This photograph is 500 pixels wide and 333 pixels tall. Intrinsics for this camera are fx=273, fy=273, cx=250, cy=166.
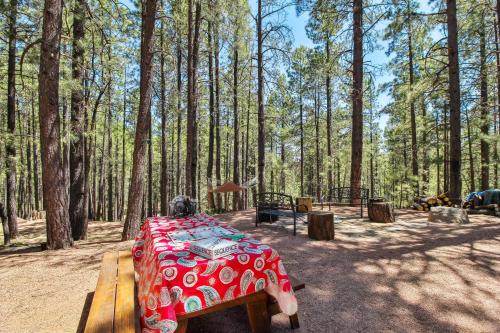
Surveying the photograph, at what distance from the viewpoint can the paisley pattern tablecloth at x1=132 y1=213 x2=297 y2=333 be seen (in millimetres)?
1843

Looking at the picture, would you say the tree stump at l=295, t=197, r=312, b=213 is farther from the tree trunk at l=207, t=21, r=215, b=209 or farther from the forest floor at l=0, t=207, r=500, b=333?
the tree trunk at l=207, t=21, r=215, b=209

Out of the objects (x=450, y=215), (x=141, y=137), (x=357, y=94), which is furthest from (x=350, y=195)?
(x=141, y=137)

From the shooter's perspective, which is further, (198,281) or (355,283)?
(355,283)

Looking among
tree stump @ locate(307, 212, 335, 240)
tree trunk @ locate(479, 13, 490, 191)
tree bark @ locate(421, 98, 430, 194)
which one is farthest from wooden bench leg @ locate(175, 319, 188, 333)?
tree trunk @ locate(479, 13, 490, 191)

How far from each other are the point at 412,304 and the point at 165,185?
12.2 meters

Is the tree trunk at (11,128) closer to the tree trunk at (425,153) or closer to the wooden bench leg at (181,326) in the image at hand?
the wooden bench leg at (181,326)

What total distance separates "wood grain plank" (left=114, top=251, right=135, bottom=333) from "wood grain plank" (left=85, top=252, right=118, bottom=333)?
43 mm

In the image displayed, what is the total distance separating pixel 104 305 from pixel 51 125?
4.68m

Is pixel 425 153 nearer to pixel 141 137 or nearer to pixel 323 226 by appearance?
pixel 323 226

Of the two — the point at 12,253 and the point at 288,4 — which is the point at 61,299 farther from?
the point at 288,4

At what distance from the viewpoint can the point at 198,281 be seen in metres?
1.92

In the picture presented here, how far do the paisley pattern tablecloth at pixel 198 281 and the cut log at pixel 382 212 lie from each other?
231 inches

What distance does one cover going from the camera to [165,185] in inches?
532

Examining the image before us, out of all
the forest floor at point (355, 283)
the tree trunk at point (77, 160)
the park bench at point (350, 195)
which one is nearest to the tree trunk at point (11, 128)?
the tree trunk at point (77, 160)
